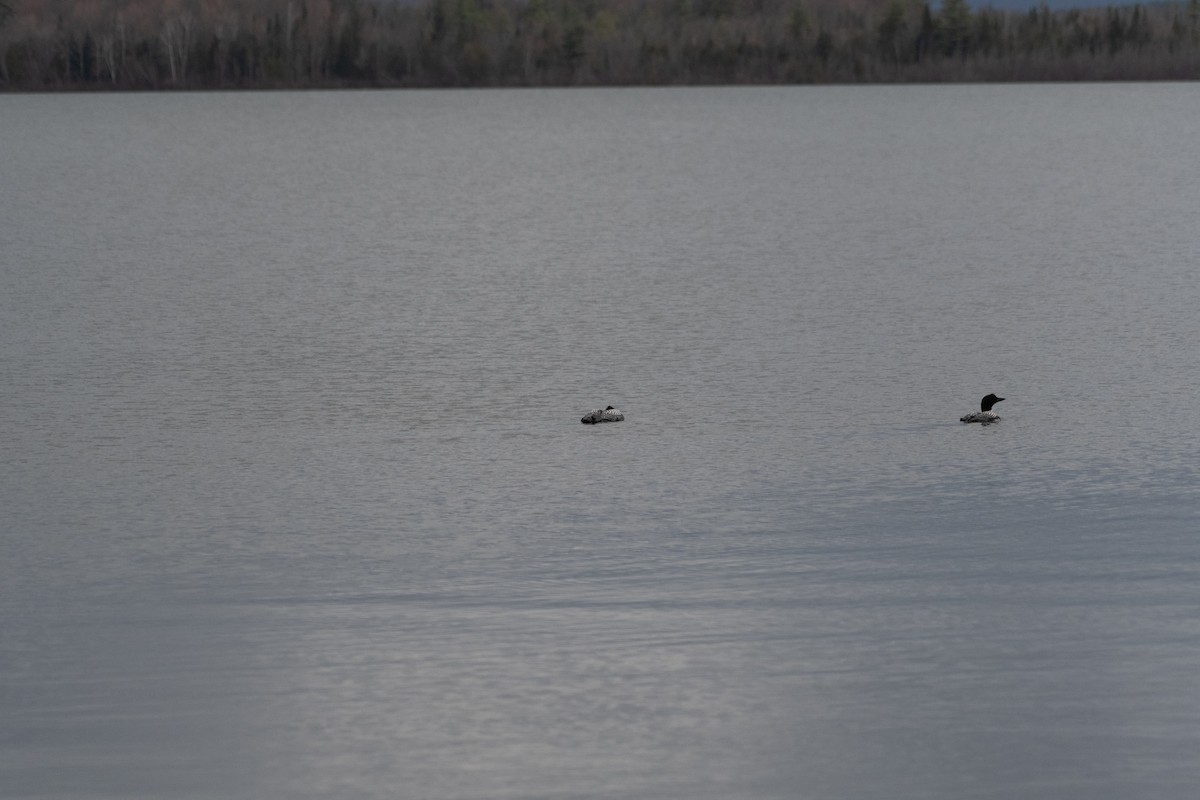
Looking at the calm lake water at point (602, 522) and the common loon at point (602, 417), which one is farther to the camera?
the common loon at point (602, 417)

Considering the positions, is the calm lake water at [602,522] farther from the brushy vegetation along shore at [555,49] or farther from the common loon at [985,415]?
the brushy vegetation along shore at [555,49]

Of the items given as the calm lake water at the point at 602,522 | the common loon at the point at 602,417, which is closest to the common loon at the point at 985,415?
the calm lake water at the point at 602,522

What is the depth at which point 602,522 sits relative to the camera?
9.26m

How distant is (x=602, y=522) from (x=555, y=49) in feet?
424

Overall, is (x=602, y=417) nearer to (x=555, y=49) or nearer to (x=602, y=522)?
(x=602, y=522)

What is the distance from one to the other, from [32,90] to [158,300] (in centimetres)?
11249

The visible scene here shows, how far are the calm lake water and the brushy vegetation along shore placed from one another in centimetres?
10732

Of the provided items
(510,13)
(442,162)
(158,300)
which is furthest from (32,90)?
(158,300)

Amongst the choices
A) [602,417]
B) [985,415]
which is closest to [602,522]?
[602,417]

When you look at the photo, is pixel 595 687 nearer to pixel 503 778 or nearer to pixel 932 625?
pixel 503 778

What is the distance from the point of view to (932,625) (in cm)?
752

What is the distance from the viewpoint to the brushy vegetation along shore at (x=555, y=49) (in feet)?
416

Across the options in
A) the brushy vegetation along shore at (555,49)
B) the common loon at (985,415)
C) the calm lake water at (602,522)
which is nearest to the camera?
the calm lake water at (602,522)

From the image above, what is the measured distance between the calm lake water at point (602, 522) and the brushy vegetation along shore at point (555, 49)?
10732cm
